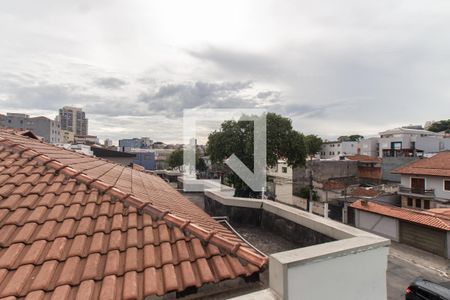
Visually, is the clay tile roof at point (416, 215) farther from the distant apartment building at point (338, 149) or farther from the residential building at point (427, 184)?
the distant apartment building at point (338, 149)

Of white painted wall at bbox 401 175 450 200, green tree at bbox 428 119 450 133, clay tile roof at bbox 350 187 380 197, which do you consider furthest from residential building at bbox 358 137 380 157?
white painted wall at bbox 401 175 450 200

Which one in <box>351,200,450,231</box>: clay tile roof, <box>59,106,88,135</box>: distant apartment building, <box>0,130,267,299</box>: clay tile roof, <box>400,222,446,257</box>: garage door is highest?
<box>59,106,88,135</box>: distant apartment building

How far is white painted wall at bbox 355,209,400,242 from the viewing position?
18.1m

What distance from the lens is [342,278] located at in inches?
99.7

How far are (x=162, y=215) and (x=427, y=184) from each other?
2845 centimetres

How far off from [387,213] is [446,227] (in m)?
3.80

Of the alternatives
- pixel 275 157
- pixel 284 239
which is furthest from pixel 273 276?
pixel 275 157

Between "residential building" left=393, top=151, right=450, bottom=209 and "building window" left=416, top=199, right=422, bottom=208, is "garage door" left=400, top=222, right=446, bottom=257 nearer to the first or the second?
"residential building" left=393, top=151, right=450, bottom=209

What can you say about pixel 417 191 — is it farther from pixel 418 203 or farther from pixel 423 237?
pixel 423 237

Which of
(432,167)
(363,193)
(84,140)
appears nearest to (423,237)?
(363,193)

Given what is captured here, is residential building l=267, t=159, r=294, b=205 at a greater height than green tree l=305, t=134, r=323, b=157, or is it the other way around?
green tree l=305, t=134, r=323, b=157

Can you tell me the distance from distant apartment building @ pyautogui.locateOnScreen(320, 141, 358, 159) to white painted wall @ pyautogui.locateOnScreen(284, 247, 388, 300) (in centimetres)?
6419

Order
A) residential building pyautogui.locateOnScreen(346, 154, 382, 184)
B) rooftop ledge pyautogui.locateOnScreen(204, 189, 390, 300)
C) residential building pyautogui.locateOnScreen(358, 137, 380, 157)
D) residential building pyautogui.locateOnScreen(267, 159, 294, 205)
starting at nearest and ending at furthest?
rooftop ledge pyautogui.locateOnScreen(204, 189, 390, 300) → residential building pyautogui.locateOnScreen(267, 159, 294, 205) → residential building pyautogui.locateOnScreen(346, 154, 382, 184) → residential building pyautogui.locateOnScreen(358, 137, 380, 157)

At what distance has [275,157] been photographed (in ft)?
90.8
